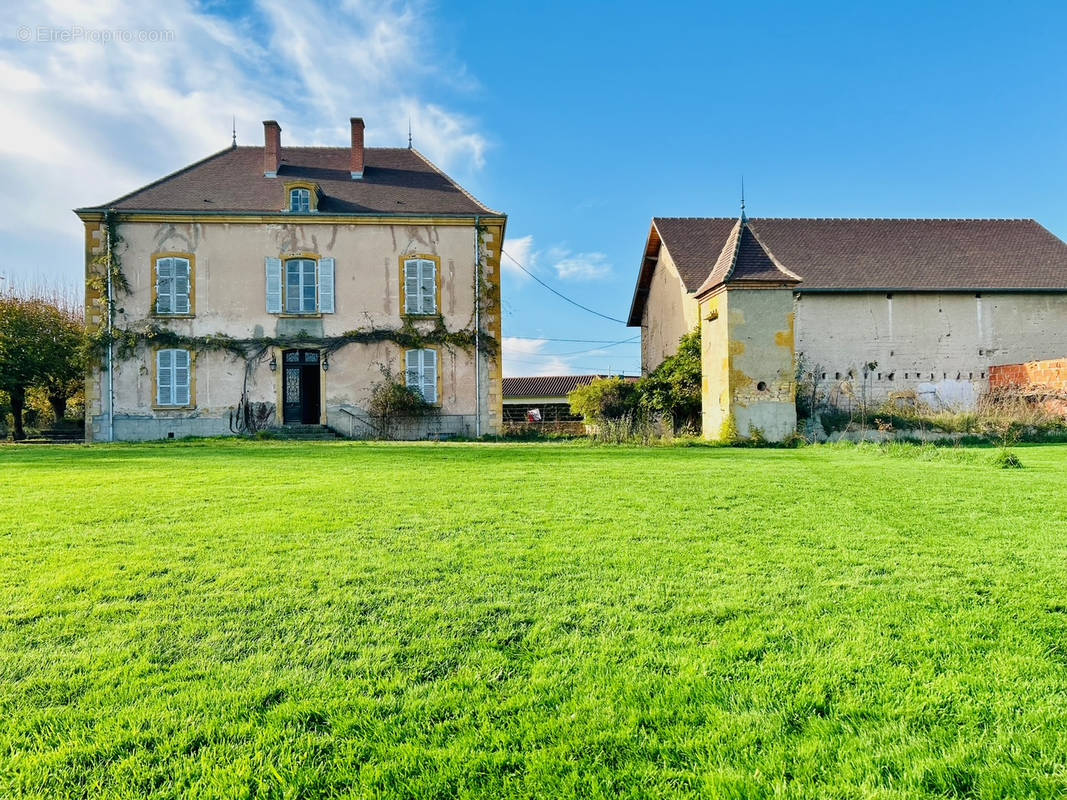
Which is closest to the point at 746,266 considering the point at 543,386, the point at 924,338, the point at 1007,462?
the point at 1007,462

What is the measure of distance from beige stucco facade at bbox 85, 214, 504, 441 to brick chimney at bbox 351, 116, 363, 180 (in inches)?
98.0

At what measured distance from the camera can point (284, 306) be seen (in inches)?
723

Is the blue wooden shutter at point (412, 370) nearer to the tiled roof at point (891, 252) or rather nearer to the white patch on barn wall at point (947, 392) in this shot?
the tiled roof at point (891, 252)

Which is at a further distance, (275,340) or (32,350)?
(32,350)

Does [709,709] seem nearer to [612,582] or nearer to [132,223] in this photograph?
[612,582]

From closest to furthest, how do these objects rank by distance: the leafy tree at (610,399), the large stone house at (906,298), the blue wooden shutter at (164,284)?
the leafy tree at (610,399), the blue wooden shutter at (164,284), the large stone house at (906,298)

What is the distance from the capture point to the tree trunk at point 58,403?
2244 centimetres

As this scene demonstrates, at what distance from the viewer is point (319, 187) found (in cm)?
1891

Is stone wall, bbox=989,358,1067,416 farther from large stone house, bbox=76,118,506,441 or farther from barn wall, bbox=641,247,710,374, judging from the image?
large stone house, bbox=76,118,506,441

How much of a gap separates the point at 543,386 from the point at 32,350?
29.3 meters

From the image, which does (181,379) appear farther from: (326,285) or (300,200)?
(300,200)

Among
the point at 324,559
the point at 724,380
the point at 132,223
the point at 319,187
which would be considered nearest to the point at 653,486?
the point at 324,559

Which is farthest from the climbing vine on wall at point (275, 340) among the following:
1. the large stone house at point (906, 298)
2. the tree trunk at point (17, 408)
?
the large stone house at point (906, 298)

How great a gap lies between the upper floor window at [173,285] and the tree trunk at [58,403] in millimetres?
7879
